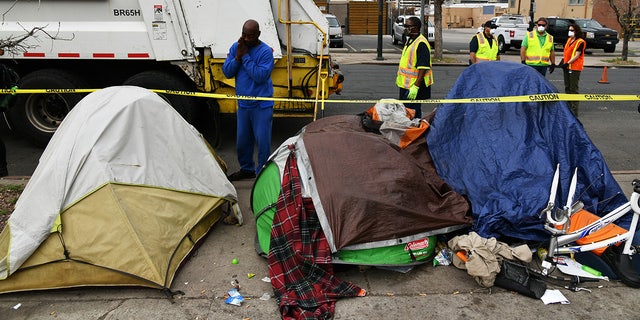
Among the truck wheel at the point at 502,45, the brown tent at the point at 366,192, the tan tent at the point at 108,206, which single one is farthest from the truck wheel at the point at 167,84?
the truck wheel at the point at 502,45

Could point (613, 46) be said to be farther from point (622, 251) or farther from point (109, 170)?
point (109, 170)

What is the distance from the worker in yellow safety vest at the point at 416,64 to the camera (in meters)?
6.42

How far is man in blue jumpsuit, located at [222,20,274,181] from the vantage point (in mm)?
5363

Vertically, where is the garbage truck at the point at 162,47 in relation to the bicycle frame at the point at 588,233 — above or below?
above

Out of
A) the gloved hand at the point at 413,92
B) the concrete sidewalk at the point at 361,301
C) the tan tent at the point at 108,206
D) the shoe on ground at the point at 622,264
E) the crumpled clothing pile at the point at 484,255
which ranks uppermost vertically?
the gloved hand at the point at 413,92

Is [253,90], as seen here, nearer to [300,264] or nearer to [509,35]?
[300,264]

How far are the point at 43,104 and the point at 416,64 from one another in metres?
4.97

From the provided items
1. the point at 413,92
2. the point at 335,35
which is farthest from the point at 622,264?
the point at 335,35

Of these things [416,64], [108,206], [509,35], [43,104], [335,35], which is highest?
[335,35]

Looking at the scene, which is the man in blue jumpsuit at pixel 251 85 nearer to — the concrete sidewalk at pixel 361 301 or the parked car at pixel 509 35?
the concrete sidewalk at pixel 361 301

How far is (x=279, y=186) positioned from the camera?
13.5ft

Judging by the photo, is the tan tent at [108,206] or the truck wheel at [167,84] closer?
the tan tent at [108,206]

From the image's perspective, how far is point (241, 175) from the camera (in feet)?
19.2

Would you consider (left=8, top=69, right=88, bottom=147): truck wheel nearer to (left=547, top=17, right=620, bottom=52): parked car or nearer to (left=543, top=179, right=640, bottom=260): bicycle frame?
(left=543, top=179, right=640, bottom=260): bicycle frame
